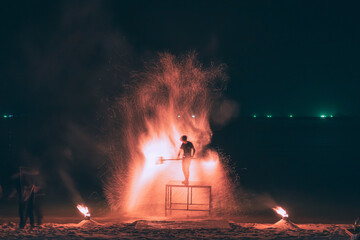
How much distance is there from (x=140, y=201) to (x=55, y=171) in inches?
441

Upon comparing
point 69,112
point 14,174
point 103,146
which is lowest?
point 14,174

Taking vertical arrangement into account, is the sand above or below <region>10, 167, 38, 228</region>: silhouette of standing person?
below

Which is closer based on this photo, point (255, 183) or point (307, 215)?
point (307, 215)

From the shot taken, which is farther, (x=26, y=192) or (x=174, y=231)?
(x=26, y=192)

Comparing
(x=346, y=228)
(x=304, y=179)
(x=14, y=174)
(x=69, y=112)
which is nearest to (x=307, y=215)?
(x=346, y=228)

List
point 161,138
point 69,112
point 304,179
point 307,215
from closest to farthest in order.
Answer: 1. point 307,215
2. point 161,138
3. point 304,179
4. point 69,112

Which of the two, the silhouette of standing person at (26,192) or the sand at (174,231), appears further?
the silhouette of standing person at (26,192)

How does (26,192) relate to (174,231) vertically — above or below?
above

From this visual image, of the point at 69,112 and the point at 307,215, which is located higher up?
the point at 69,112

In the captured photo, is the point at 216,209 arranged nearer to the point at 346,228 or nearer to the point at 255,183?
the point at 346,228

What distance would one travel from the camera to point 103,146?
39.1m

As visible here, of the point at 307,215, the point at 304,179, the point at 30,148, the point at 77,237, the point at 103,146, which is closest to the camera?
the point at 77,237

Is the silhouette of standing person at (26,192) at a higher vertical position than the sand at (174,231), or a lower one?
higher

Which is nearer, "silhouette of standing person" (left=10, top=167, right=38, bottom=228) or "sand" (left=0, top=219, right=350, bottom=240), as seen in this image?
"sand" (left=0, top=219, right=350, bottom=240)
